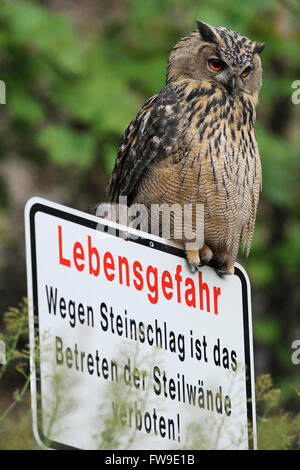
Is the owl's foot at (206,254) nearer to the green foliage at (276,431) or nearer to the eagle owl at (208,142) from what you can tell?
the eagle owl at (208,142)

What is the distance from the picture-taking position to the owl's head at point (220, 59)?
3.22 meters

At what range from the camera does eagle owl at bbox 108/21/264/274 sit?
3182mm

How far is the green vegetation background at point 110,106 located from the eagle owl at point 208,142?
197cm

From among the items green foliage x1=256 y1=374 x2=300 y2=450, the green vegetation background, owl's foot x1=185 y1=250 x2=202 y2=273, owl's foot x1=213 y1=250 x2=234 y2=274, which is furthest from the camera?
the green vegetation background

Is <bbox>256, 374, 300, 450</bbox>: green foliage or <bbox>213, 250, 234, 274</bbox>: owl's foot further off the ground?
<bbox>213, 250, 234, 274</bbox>: owl's foot

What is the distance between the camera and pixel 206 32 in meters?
3.26

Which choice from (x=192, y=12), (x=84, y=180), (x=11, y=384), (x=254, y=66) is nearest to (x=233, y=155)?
(x=254, y=66)

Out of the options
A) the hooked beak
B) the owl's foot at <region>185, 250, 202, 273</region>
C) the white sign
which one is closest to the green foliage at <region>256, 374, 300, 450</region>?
the white sign

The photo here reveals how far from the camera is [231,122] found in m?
3.28

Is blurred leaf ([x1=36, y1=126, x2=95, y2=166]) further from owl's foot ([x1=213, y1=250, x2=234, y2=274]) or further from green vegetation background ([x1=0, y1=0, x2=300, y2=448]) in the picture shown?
owl's foot ([x1=213, y1=250, x2=234, y2=274])

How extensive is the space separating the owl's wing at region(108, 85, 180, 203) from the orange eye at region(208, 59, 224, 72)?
171 mm

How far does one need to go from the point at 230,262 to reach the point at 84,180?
371cm

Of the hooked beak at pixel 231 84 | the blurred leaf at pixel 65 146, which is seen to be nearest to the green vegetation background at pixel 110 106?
the blurred leaf at pixel 65 146
